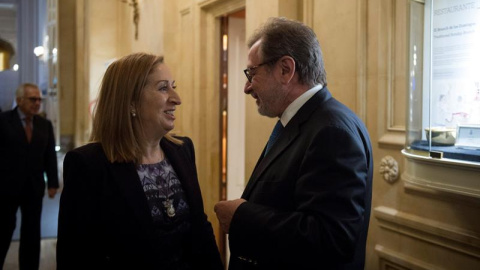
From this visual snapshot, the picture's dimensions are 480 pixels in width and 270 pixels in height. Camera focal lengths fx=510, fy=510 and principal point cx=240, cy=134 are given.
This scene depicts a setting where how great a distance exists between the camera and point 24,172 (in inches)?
177

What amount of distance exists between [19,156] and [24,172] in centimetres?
15

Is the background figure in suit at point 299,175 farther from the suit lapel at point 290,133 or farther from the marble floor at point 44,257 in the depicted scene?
the marble floor at point 44,257

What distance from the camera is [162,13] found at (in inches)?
238

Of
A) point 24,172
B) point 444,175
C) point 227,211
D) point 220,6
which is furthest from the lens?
point 220,6

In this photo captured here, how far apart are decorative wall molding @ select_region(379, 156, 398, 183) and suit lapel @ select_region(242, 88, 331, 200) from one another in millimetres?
1343

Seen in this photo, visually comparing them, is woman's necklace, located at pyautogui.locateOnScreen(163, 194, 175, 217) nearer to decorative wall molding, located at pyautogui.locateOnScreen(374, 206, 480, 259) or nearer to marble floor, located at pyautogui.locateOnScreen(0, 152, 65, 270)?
decorative wall molding, located at pyautogui.locateOnScreen(374, 206, 480, 259)

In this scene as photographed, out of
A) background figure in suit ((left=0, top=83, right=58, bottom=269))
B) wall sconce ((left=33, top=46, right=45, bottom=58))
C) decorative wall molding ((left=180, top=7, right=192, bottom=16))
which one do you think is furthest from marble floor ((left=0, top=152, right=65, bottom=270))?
wall sconce ((left=33, top=46, right=45, bottom=58))

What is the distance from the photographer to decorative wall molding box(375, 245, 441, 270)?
9.27ft

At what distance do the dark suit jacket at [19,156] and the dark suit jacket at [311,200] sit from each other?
10.8ft

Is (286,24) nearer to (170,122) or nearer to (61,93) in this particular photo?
(170,122)

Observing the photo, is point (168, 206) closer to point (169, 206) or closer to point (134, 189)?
point (169, 206)

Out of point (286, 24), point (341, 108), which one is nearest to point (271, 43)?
point (286, 24)

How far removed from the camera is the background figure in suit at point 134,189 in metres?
1.89

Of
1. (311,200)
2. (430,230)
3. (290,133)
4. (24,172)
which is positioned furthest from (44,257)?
(311,200)
